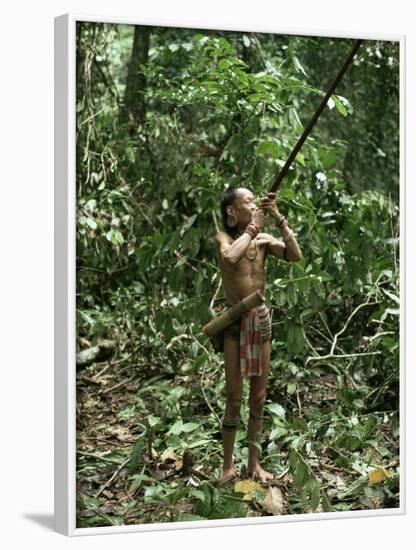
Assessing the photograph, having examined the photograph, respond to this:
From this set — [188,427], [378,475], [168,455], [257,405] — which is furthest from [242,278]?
[378,475]

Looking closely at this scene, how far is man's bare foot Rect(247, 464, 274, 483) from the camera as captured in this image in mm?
6473

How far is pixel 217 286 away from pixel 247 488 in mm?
1021

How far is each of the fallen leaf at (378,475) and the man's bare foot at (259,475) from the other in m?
0.58

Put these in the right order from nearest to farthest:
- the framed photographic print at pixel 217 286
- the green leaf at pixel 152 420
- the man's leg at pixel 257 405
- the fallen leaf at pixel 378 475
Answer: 1. the framed photographic print at pixel 217 286
2. the green leaf at pixel 152 420
3. the man's leg at pixel 257 405
4. the fallen leaf at pixel 378 475

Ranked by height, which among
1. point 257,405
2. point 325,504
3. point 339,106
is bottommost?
point 325,504

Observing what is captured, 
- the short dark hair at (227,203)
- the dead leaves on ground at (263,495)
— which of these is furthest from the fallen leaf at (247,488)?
the short dark hair at (227,203)

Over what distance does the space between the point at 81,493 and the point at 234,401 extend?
0.91m

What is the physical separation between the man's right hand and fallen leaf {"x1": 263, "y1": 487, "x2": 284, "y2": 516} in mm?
1324

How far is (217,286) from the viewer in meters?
6.58

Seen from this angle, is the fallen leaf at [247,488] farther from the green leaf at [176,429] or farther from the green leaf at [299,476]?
the green leaf at [176,429]

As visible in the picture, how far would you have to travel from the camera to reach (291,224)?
6742 mm

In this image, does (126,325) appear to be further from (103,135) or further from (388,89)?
(388,89)

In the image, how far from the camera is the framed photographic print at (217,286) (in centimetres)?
618

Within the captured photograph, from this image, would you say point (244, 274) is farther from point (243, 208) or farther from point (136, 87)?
point (136, 87)
